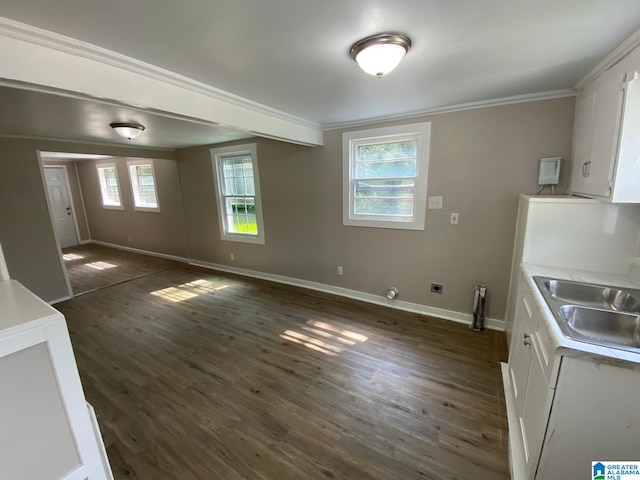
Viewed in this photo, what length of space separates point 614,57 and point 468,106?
109 centimetres

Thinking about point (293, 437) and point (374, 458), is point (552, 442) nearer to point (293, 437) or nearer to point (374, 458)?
A: point (374, 458)

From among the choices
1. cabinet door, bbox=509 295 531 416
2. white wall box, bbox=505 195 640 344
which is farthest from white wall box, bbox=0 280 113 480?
white wall box, bbox=505 195 640 344

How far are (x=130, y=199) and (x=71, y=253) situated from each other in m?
2.12

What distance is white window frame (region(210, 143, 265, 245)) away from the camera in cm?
417

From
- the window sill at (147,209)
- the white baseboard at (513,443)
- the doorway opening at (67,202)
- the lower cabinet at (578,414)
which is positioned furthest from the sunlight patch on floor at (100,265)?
the lower cabinet at (578,414)

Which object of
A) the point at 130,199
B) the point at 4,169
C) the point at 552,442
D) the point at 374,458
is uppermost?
the point at 4,169

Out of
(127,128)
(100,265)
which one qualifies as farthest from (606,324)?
(100,265)

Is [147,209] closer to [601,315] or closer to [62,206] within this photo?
[62,206]

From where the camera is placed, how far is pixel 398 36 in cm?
136

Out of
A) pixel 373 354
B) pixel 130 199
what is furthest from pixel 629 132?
pixel 130 199

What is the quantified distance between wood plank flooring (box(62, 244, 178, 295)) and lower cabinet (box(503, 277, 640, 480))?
5571mm

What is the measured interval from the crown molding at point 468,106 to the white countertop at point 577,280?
1493mm

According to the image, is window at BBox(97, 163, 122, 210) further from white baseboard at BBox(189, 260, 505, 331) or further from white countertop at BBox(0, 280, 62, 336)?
white countertop at BBox(0, 280, 62, 336)

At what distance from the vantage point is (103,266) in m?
5.42
